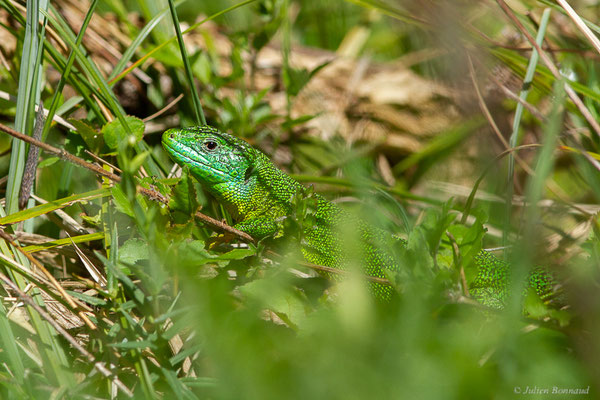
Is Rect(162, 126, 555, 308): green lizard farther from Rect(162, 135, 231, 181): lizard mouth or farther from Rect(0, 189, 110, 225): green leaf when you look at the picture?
Rect(0, 189, 110, 225): green leaf

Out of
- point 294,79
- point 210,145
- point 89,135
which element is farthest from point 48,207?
point 294,79

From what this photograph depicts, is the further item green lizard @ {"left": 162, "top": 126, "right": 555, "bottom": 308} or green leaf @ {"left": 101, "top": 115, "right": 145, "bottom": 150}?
green lizard @ {"left": 162, "top": 126, "right": 555, "bottom": 308}

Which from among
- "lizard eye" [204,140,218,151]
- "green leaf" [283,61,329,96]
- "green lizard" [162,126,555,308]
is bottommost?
"green lizard" [162,126,555,308]

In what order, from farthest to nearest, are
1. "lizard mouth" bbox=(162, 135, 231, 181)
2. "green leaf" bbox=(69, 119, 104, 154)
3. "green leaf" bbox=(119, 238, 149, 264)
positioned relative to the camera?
"lizard mouth" bbox=(162, 135, 231, 181)
"green leaf" bbox=(69, 119, 104, 154)
"green leaf" bbox=(119, 238, 149, 264)

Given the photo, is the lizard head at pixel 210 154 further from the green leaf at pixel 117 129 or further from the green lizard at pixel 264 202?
the green leaf at pixel 117 129

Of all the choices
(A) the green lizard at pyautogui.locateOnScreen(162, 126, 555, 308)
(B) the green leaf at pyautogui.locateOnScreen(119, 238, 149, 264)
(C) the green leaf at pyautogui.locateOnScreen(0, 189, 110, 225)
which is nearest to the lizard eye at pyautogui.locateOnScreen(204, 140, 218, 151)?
(A) the green lizard at pyautogui.locateOnScreen(162, 126, 555, 308)

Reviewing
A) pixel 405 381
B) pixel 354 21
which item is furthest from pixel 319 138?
pixel 405 381

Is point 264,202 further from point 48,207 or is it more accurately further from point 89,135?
point 48,207

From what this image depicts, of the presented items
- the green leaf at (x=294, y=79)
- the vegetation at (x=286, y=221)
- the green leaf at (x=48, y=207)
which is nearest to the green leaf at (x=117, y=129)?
the vegetation at (x=286, y=221)
